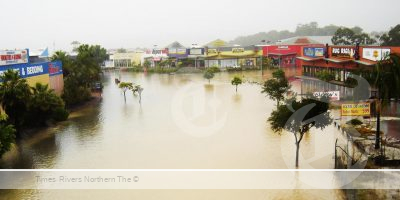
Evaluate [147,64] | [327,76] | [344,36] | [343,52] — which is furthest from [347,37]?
[327,76]

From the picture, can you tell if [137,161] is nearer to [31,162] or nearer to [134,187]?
[134,187]

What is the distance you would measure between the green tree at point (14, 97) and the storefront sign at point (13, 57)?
352 centimetres

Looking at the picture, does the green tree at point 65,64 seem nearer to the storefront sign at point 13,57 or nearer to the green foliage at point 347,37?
the storefront sign at point 13,57

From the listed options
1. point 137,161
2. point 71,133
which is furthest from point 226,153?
point 71,133

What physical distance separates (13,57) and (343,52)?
2940 cm

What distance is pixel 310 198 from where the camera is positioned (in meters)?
13.9

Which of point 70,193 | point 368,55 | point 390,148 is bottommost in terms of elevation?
point 70,193

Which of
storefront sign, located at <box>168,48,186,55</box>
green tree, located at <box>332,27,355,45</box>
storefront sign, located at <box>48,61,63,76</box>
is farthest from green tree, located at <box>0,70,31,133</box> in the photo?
green tree, located at <box>332,27,355,45</box>

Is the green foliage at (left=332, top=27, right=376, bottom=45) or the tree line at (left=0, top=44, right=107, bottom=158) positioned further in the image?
the green foliage at (left=332, top=27, right=376, bottom=45)

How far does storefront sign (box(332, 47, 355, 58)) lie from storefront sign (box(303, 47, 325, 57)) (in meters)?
3.07

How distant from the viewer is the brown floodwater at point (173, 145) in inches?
607

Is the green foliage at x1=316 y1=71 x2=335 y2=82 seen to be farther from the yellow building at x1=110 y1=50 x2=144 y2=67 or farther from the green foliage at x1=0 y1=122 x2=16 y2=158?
the yellow building at x1=110 y1=50 x2=144 y2=67

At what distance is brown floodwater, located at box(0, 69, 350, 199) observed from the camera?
1543 centimetres

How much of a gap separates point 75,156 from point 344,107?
1391cm
